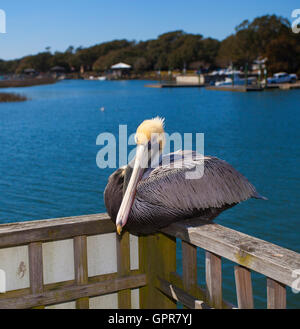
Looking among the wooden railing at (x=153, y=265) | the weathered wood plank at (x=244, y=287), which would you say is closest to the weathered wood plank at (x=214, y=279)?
the wooden railing at (x=153, y=265)

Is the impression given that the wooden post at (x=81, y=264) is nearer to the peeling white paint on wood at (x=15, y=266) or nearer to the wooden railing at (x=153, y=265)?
the wooden railing at (x=153, y=265)

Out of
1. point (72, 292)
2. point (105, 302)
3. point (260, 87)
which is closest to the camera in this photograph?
point (72, 292)

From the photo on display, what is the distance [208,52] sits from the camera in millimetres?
111062

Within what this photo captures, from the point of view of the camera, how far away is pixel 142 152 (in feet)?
9.20

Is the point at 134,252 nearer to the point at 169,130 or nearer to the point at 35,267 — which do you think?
the point at 35,267

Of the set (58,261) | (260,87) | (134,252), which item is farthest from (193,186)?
(260,87)

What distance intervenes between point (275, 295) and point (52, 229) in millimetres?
1301

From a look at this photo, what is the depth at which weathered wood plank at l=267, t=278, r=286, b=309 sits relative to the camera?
2.05 m

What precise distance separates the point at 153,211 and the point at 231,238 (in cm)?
56

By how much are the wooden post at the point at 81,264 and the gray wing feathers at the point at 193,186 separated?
1.46ft

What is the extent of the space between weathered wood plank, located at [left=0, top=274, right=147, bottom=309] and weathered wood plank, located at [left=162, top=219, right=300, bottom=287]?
1.46 ft

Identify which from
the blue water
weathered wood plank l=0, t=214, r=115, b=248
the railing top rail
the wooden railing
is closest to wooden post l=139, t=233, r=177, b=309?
the wooden railing
